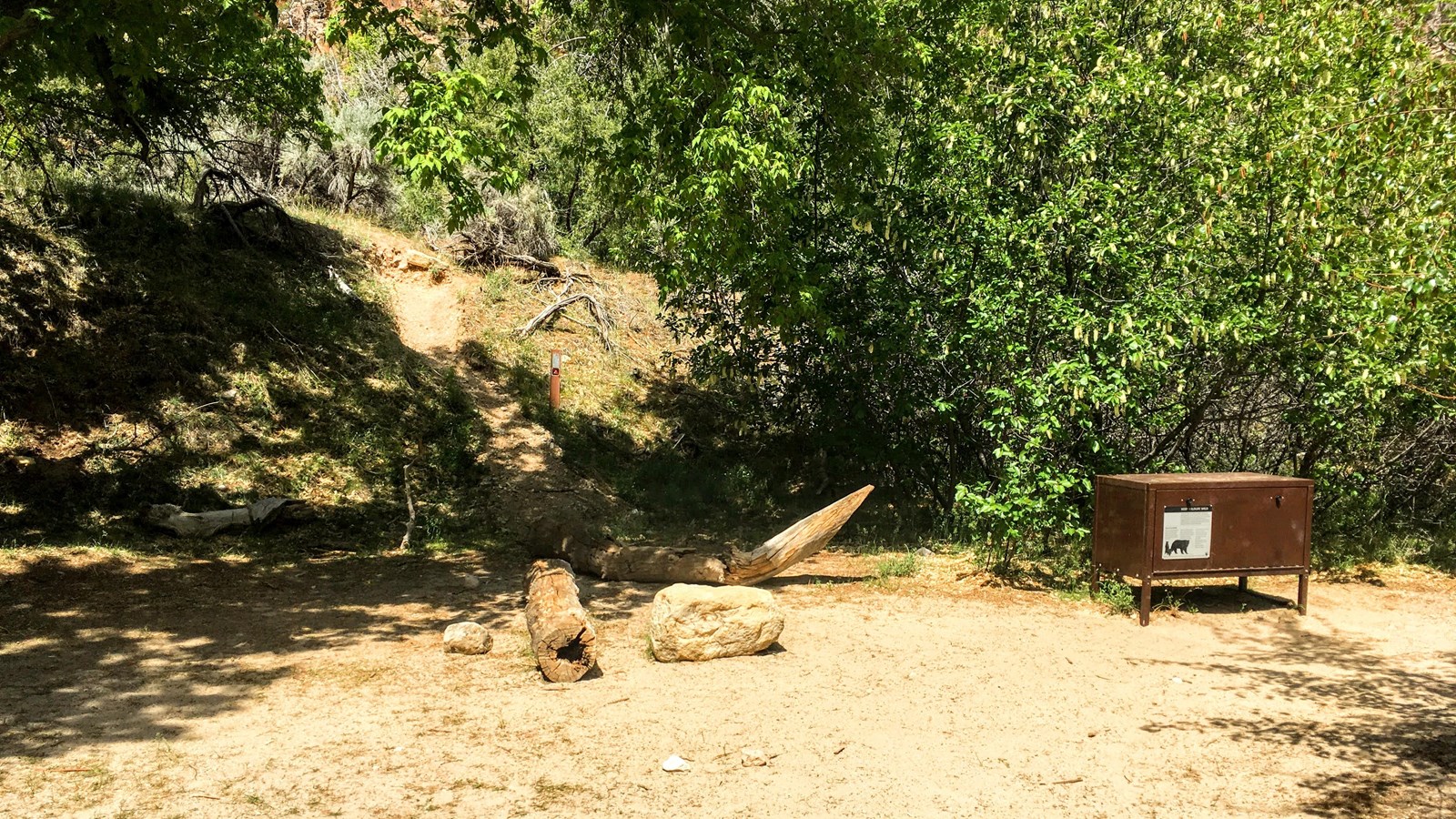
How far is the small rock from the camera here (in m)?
7.66

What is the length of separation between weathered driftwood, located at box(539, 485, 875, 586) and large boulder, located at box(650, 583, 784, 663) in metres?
2.04

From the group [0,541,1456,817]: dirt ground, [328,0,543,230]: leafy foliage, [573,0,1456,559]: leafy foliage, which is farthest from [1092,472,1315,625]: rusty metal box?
[328,0,543,230]: leafy foliage

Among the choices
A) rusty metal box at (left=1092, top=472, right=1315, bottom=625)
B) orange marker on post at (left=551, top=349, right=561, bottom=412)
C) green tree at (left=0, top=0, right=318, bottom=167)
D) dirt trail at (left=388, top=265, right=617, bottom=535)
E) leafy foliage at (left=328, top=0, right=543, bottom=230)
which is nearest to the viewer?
green tree at (left=0, top=0, right=318, bottom=167)

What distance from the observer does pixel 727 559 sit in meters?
9.82

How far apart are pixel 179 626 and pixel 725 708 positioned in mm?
4578

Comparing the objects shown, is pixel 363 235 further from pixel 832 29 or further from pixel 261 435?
pixel 832 29

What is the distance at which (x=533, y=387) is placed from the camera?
1739cm

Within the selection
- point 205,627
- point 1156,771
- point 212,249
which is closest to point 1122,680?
point 1156,771

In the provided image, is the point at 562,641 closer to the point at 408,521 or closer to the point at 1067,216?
the point at 1067,216

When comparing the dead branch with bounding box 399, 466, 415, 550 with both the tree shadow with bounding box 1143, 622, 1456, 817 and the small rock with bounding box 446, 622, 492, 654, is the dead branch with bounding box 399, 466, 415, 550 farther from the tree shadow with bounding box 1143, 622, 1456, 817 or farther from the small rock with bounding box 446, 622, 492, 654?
the tree shadow with bounding box 1143, 622, 1456, 817

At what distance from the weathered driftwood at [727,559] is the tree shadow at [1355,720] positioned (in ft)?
10.6

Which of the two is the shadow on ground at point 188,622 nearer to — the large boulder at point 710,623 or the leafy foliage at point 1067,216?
the large boulder at point 710,623

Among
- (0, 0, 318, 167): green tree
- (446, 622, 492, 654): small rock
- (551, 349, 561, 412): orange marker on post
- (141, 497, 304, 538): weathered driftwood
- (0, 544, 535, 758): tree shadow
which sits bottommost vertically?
(0, 544, 535, 758): tree shadow

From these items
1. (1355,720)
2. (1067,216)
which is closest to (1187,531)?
(1355,720)
